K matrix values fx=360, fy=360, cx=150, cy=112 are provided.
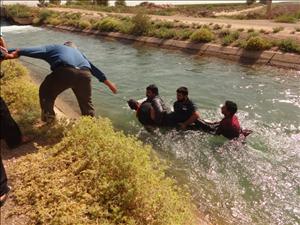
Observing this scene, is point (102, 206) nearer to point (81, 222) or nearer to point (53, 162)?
point (81, 222)

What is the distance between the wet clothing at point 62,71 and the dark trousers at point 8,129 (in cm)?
118

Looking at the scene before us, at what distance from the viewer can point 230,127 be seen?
26.2 ft

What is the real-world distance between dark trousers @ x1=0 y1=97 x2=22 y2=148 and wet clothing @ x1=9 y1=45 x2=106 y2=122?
3.86 ft

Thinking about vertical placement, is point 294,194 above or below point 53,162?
below

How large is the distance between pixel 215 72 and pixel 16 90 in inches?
368

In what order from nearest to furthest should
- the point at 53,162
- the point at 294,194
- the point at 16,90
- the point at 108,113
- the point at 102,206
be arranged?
the point at 102,206
the point at 53,162
the point at 294,194
the point at 16,90
the point at 108,113

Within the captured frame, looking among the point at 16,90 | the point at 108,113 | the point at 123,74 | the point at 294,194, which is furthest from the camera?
the point at 123,74

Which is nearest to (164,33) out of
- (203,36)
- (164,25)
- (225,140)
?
(164,25)

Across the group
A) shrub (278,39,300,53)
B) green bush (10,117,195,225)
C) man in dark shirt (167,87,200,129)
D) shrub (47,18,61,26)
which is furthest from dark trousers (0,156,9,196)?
shrub (47,18,61,26)

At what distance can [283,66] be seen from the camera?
52.6ft

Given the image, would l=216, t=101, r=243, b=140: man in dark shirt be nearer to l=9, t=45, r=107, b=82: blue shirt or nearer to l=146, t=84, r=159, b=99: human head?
l=146, t=84, r=159, b=99: human head

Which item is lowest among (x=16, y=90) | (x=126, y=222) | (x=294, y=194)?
(x=294, y=194)

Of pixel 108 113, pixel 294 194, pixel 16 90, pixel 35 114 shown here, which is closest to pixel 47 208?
pixel 35 114

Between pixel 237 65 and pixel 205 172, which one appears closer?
pixel 205 172
